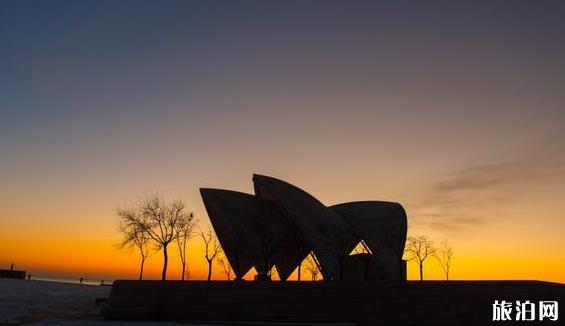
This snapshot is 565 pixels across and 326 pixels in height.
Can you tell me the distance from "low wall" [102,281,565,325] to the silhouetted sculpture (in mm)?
14159

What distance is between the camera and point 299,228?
49.2 meters

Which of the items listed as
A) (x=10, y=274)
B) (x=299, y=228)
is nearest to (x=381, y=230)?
(x=299, y=228)

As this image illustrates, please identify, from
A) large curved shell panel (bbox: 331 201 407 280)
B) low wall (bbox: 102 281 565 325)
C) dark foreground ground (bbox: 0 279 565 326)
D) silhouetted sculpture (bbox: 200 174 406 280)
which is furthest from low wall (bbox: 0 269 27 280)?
low wall (bbox: 102 281 565 325)

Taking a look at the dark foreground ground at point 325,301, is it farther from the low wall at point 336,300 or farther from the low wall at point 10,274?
the low wall at point 10,274

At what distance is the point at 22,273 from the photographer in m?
94.9

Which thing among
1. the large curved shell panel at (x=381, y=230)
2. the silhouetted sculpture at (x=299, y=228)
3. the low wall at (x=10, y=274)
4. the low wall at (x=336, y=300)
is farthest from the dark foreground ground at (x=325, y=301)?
the low wall at (x=10, y=274)

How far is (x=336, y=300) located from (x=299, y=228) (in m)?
17.3

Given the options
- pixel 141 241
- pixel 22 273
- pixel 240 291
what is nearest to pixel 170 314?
pixel 240 291

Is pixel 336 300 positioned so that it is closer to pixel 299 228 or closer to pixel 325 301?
pixel 325 301

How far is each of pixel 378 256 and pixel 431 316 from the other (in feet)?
67.1

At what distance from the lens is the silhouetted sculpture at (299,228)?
1935 inches

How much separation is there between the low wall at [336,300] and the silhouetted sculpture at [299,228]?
14159 millimetres

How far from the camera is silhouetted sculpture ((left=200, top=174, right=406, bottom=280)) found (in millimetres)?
49156

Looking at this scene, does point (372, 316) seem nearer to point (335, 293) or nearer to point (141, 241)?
point (335, 293)
